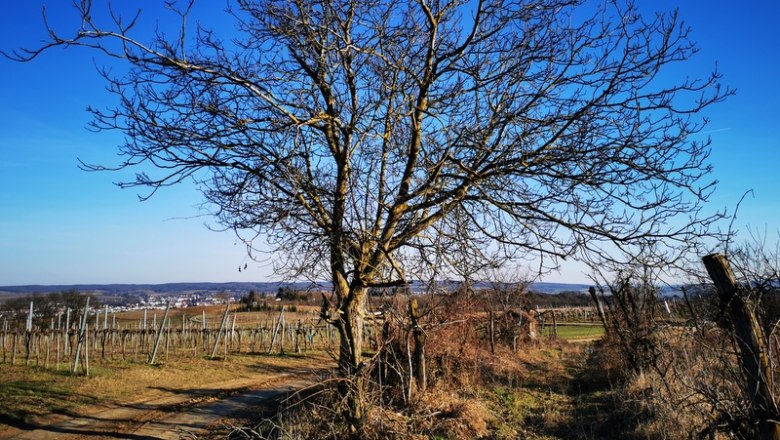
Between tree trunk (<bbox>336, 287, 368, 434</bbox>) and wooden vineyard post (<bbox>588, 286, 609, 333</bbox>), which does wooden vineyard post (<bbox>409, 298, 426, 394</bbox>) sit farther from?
wooden vineyard post (<bbox>588, 286, 609, 333</bbox>)

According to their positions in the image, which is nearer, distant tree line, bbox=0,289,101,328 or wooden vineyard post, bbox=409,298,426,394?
wooden vineyard post, bbox=409,298,426,394

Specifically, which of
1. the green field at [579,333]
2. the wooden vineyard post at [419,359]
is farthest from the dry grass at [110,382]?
the green field at [579,333]

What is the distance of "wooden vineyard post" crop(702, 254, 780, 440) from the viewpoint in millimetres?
4266

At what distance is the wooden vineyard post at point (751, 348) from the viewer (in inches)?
168

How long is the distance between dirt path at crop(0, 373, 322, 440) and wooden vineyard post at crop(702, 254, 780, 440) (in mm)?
5889

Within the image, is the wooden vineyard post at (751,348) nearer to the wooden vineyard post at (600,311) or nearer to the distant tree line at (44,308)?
the wooden vineyard post at (600,311)

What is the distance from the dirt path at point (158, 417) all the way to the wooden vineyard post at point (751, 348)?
5.89 meters

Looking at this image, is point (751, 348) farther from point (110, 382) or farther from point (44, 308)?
point (44, 308)

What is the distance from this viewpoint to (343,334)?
20.2 feet

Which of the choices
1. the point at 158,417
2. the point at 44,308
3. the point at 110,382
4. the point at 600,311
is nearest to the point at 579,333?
the point at 600,311

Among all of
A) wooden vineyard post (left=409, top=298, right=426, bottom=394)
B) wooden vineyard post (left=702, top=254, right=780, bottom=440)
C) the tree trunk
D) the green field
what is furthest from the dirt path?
the green field

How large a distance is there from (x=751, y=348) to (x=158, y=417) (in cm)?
1149

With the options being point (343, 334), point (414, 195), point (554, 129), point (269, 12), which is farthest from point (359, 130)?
point (343, 334)

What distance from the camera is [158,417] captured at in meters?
11.5
